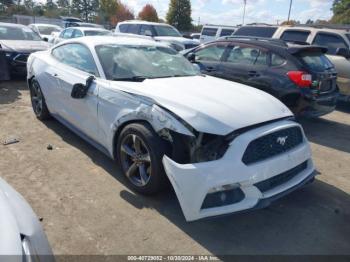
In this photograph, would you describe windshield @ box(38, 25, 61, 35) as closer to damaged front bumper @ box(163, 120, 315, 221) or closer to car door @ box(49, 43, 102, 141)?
car door @ box(49, 43, 102, 141)

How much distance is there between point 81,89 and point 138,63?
793 mm

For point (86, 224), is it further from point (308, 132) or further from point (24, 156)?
point (308, 132)

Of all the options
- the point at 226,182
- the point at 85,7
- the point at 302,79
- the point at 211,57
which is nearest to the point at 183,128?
the point at 226,182

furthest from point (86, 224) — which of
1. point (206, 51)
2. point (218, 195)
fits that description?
point (206, 51)

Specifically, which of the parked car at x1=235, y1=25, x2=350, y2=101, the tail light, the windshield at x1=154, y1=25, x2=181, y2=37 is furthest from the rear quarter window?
the windshield at x1=154, y1=25, x2=181, y2=37

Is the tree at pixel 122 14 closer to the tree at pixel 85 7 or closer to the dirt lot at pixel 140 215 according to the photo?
the tree at pixel 85 7

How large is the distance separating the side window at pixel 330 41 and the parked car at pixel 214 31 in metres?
7.29

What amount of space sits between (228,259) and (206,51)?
5463mm

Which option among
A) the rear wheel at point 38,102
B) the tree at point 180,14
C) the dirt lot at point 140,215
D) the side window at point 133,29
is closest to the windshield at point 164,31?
the side window at point 133,29

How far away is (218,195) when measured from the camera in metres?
2.89

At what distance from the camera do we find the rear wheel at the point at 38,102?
5559mm

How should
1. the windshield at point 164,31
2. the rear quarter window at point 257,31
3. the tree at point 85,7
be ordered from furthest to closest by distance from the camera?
the tree at point 85,7 → the windshield at point 164,31 → the rear quarter window at point 257,31

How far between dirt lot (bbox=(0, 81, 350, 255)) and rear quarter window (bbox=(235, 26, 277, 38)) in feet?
19.0

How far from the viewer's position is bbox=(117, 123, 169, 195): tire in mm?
3240
